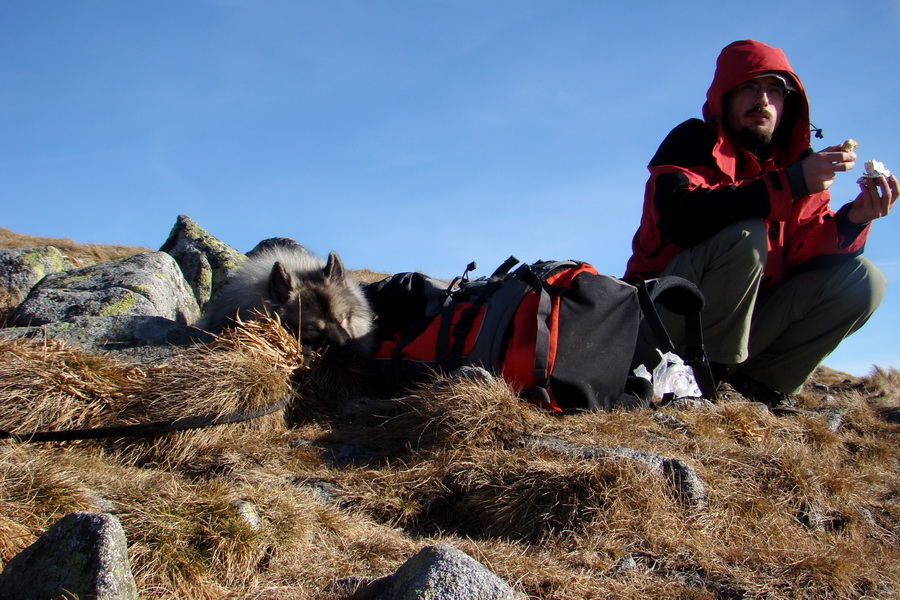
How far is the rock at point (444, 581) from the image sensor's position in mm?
1929

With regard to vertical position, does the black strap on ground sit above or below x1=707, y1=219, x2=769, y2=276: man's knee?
below

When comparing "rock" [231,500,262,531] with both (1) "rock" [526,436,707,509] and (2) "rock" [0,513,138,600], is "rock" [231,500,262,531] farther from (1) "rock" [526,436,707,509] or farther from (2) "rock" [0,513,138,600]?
(1) "rock" [526,436,707,509]

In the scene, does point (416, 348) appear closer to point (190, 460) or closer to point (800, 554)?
point (190, 460)

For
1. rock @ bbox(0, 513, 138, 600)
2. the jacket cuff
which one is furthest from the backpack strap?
rock @ bbox(0, 513, 138, 600)

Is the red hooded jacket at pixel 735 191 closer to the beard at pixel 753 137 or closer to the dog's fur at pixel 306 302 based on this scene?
the beard at pixel 753 137

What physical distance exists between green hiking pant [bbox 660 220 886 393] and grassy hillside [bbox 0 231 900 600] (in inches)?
18.8

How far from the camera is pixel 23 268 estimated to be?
7219 mm

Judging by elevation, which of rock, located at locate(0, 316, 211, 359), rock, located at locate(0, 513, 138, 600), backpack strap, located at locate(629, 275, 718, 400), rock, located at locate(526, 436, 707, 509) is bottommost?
rock, located at locate(0, 513, 138, 600)

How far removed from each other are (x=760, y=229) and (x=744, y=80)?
1231 millimetres

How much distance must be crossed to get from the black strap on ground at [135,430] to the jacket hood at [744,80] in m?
3.73

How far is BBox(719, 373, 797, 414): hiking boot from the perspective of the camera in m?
5.37

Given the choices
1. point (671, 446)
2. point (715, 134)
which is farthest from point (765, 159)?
point (671, 446)

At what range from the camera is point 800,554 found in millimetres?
2707

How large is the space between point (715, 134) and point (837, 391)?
2984 millimetres
